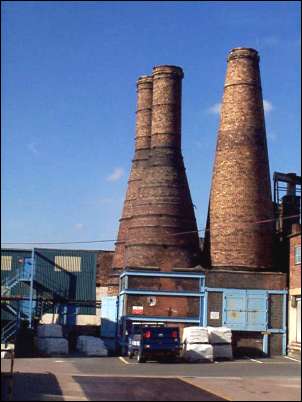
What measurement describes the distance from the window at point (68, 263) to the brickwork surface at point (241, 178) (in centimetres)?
1092

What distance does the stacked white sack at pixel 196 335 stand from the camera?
94.1 ft

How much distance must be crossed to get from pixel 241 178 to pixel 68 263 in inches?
549

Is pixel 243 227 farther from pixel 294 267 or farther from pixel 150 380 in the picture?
pixel 150 380

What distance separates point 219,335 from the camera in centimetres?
2969

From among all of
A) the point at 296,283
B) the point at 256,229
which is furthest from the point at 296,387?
the point at 256,229

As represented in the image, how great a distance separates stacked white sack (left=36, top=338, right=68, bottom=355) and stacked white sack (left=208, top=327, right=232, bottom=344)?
6.68 meters

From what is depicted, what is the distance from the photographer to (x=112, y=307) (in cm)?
3500

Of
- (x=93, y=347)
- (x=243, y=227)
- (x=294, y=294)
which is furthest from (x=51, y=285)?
(x=294, y=294)

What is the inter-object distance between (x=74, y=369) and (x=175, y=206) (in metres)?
14.1

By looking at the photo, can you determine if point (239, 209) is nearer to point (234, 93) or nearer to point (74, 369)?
point (234, 93)

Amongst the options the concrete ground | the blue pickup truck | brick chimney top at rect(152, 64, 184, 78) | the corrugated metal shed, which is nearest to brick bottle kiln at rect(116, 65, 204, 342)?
brick chimney top at rect(152, 64, 184, 78)

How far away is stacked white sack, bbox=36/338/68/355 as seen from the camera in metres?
30.7

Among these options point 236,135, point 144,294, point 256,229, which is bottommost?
point 144,294

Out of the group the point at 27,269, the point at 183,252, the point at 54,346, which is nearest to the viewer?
the point at 54,346
